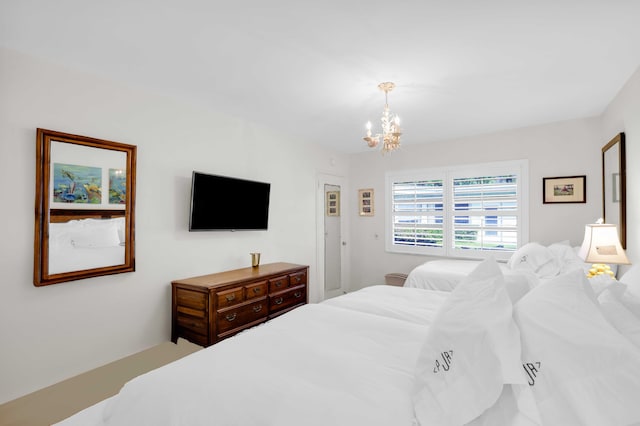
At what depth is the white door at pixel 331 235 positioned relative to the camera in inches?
195

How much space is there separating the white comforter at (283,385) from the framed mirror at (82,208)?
163 centimetres

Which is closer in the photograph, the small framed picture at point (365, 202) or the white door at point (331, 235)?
the white door at point (331, 235)

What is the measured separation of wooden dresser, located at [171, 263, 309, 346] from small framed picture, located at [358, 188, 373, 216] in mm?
Answer: 2342

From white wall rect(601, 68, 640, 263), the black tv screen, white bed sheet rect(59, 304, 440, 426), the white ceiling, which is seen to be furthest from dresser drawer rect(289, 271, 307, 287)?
white wall rect(601, 68, 640, 263)

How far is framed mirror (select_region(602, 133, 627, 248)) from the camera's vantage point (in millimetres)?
2709

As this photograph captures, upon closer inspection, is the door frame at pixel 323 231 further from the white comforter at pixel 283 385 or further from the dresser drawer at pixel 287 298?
the white comforter at pixel 283 385

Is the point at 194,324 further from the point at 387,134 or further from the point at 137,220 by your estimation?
the point at 387,134

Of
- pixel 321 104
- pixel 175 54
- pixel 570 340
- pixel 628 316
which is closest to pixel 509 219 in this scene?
pixel 321 104

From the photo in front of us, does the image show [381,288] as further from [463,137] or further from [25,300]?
[463,137]

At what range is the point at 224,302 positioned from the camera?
2.87m

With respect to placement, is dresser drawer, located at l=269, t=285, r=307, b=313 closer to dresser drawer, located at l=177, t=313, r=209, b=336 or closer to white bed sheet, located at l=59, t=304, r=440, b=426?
dresser drawer, located at l=177, t=313, r=209, b=336

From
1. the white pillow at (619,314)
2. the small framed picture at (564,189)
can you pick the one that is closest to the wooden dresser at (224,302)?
the white pillow at (619,314)

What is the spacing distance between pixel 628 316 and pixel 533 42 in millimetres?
1830

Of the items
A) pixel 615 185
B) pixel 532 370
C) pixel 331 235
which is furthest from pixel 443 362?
pixel 331 235
